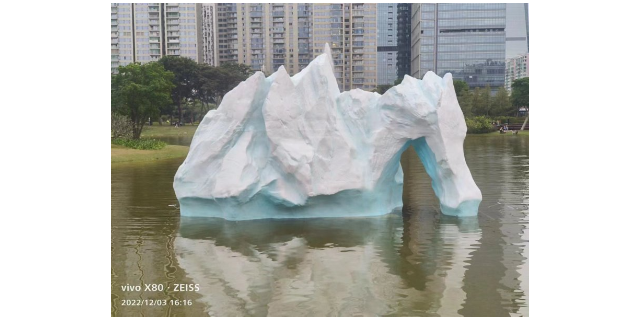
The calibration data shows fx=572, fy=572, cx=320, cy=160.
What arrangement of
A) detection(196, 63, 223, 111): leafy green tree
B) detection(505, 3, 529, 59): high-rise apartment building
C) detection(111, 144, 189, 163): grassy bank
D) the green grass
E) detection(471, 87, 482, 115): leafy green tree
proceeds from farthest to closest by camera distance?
detection(505, 3, 529, 59): high-rise apartment building → detection(471, 87, 482, 115): leafy green tree → detection(196, 63, 223, 111): leafy green tree → the green grass → detection(111, 144, 189, 163): grassy bank

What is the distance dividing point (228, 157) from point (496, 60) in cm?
8539

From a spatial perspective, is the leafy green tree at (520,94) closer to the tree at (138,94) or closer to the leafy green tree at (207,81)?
the leafy green tree at (207,81)

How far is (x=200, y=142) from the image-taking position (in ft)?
54.4

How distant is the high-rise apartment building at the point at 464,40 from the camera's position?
92.8 metres

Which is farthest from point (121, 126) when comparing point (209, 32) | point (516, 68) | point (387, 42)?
point (516, 68)

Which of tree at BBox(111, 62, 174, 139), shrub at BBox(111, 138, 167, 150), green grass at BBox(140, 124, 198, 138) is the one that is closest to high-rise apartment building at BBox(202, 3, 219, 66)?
green grass at BBox(140, 124, 198, 138)

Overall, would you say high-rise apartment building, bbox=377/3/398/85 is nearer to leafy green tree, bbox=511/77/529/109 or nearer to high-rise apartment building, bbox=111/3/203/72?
high-rise apartment building, bbox=111/3/203/72

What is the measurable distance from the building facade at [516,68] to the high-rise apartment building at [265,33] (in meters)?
36.0

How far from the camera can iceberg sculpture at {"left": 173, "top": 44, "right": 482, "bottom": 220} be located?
16.0 m

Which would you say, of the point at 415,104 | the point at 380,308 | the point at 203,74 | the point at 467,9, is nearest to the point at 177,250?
the point at 380,308

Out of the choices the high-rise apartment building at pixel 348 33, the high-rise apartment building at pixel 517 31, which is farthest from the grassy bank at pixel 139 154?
the high-rise apartment building at pixel 517 31

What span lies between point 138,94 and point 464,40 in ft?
217

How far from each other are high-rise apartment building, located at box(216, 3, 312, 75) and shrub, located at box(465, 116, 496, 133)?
3122cm
